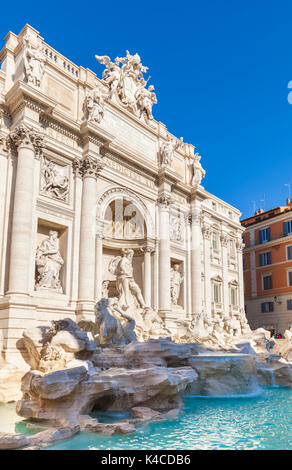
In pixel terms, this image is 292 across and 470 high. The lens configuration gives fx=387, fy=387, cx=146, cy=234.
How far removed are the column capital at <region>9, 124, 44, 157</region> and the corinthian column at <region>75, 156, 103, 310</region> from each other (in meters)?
2.31

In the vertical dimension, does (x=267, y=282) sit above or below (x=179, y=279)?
above

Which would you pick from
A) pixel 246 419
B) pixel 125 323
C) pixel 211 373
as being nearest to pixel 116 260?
pixel 125 323

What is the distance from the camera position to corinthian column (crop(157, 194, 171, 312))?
64.5ft

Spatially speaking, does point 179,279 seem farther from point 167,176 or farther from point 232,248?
point 232,248

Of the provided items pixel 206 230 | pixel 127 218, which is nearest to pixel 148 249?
pixel 127 218

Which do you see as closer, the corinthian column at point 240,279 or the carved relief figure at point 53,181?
the carved relief figure at point 53,181

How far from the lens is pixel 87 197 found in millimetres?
16734

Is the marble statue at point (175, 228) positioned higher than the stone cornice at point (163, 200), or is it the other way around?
the stone cornice at point (163, 200)

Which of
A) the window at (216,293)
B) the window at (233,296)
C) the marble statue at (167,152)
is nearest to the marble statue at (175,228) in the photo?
the marble statue at (167,152)

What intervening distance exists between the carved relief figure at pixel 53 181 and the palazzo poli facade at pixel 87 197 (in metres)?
0.05

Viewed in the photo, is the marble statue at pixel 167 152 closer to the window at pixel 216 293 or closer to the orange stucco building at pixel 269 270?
the window at pixel 216 293

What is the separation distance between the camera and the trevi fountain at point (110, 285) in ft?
26.9

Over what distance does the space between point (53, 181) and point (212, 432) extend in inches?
458

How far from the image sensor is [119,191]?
62.2ft
